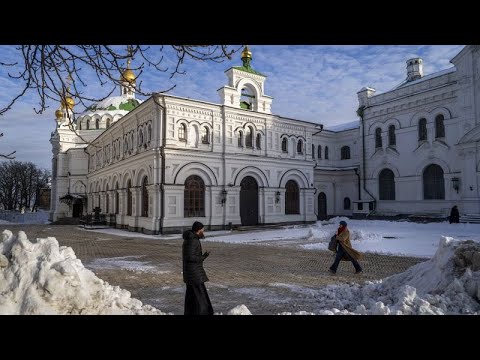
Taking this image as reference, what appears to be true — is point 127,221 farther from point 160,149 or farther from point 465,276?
point 465,276

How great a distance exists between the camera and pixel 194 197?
22.8 meters

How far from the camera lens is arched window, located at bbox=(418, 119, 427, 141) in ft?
91.0

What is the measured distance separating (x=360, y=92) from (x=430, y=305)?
30.5m

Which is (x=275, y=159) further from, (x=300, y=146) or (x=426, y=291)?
(x=426, y=291)

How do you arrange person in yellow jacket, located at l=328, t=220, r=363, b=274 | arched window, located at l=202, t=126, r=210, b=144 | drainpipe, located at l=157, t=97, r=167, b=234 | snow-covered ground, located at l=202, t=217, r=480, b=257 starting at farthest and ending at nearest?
arched window, located at l=202, t=126, r=210, b=144 < drainpipe, located at l=157, t=97, r=167, b=234 < snow-covered ground, located at l=202, t=217, r=480, b=257 < person in yellow jacket, located at l=328, t=220, r=363, b=274

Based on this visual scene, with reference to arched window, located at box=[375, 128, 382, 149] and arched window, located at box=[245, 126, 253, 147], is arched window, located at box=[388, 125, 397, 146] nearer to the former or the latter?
arched window, located at box=[375, 128, 382, 149]

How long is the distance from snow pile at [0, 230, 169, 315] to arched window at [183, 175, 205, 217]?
53.9ft

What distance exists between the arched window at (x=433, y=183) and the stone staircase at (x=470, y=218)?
131 inches

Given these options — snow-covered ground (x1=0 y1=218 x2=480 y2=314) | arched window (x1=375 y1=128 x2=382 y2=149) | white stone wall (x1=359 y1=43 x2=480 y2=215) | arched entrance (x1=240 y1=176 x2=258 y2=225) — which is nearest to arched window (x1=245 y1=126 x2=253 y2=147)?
arched entrance (x1=240 y1=176 x2=258 y2=225)

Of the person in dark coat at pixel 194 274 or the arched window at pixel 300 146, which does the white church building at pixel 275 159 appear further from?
the person in dark coat at pixel 194 274

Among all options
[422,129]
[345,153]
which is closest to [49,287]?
[422,129]

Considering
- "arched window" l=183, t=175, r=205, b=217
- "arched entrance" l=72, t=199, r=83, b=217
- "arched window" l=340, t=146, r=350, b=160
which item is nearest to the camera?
"arched window" l=183, t=175, r=205, b=217

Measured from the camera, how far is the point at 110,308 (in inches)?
211
